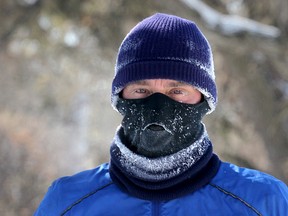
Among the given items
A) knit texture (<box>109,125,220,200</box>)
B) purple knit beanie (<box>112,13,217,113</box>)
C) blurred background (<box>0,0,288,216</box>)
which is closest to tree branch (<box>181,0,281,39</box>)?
blurred background (<box>0,0,288,216</box>)

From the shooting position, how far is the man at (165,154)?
2.14m

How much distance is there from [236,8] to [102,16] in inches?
87.4

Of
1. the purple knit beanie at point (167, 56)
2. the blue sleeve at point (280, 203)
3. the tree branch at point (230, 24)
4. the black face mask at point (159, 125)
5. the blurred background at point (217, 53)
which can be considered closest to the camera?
the blue sleeve at point (280, 203)

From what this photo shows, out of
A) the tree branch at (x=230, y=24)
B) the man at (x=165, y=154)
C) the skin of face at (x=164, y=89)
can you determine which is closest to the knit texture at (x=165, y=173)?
the man at (x=165, y=154)

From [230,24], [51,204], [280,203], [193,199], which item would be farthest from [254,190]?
[230,24]

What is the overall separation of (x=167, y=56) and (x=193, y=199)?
56cm

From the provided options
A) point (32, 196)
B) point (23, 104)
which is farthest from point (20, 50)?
point (23, 104)

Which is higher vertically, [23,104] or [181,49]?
[181,49]

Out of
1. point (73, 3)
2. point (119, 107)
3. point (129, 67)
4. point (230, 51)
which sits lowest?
point (230, 51)

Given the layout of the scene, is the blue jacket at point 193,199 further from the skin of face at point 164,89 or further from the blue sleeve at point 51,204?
the skin of face at point 164,89

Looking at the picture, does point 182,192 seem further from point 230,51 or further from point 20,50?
point 20,50

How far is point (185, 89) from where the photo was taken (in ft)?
7.82

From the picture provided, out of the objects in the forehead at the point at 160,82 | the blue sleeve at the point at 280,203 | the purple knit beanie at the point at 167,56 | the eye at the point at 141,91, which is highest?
the purple knit beanie at the point at 167,56

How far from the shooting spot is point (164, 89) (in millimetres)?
2348
